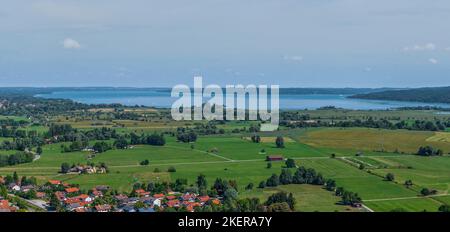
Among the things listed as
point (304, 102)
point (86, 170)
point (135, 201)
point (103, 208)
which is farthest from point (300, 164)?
point (304, 102)

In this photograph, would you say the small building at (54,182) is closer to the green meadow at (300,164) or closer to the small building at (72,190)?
the green meadow at (300,164)

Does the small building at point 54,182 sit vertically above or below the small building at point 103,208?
below

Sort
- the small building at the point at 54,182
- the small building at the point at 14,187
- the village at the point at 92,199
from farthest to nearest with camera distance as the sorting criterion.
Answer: the small building at the point at 54,182 → the small building at the point at 14,187 → the village at the point at 92,199

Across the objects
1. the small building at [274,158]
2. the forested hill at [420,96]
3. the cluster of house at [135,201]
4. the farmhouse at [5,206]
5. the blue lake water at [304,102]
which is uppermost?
the forested hill at [420,96]

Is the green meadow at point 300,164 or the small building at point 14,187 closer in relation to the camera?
the green meadow at point 300,164

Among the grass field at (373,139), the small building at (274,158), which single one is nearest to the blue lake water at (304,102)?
the grass field at (373,139)

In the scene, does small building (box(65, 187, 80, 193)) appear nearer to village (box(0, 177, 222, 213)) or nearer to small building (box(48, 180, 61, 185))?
village (box(0, 177, 222, 213))

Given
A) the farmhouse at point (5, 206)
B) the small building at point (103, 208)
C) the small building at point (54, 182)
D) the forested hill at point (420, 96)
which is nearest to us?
the farmhouse at point (5, 206)

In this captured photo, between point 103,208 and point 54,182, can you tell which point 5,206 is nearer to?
point 103,208
